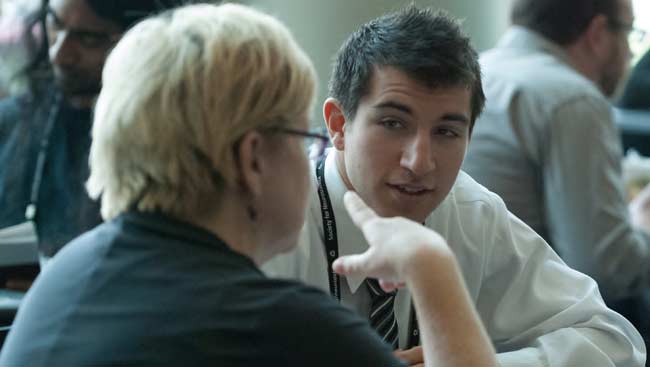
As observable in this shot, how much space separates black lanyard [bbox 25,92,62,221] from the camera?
7.83ft

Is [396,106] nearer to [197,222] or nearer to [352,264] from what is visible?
[352,264]

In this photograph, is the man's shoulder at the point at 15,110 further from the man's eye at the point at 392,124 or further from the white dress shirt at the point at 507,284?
the man's eye at the point at 392,124

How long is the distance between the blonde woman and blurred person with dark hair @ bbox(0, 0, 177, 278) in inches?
51.5

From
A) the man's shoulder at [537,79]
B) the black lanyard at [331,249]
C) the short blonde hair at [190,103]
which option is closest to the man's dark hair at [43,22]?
the man's shoulder at [537,79]

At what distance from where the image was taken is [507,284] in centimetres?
161

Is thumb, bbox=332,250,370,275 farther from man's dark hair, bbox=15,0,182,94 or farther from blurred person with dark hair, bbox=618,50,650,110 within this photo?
blurred person with dark hair, bbox=618,50,650,110

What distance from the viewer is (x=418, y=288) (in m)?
1.16

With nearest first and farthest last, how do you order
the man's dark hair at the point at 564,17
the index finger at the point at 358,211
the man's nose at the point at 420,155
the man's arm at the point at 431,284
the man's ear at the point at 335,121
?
the man's arm at the point at 431,284, the index finger at the point at 358,211, the man's nose at the point at 420,155, the man's ear at the point at 335,121, the man's dark hair at the point at 564,17

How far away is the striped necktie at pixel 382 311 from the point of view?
1.51 m

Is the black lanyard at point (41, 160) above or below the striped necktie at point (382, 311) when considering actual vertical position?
below

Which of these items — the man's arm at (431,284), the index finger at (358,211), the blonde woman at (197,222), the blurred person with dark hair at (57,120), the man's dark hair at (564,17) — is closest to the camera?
the blonde woman at (197,222)

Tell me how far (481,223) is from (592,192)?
35.9 inches

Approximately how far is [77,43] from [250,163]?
148 cm

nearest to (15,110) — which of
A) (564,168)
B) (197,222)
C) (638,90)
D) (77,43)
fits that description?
(77,43)
